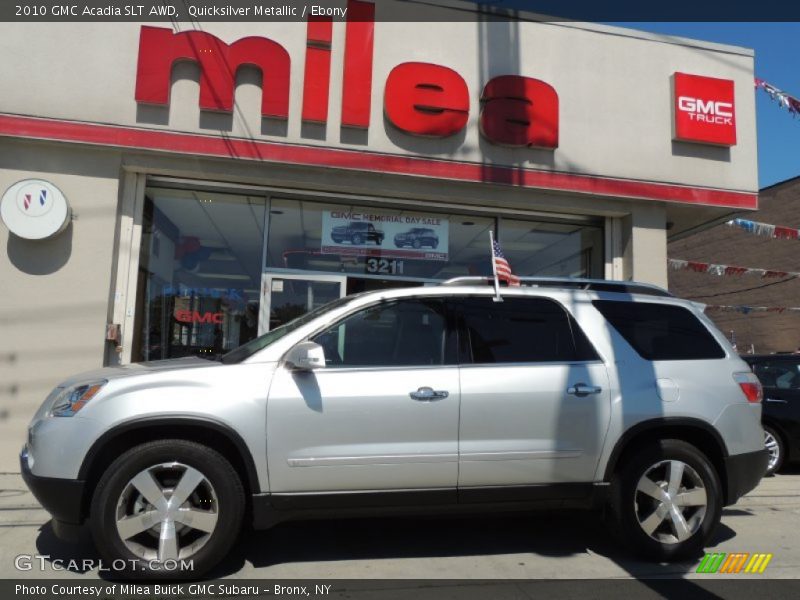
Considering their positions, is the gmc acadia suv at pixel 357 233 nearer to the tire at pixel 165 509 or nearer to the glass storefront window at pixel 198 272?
the glass storefront window at pixel 198 272

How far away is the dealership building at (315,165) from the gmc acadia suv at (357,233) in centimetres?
2

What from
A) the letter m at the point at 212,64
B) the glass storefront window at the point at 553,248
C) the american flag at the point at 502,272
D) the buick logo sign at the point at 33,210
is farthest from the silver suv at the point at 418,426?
the glass storefront window at the point at 553,248

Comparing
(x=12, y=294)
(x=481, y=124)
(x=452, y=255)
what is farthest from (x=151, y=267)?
(x=481, y=124)

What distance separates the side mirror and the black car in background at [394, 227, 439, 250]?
495 cm

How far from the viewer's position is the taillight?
4863 millimetres

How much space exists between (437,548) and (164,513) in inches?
78.3

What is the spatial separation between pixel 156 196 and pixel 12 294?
6.65 feet

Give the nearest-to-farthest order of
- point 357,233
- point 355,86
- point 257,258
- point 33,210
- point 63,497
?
point 63,497
point 33,210
point 355,86
point 257,258
point 357,233

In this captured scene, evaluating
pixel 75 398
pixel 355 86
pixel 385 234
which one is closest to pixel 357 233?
pixel 385 234

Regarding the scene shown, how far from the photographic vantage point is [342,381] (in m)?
4.30

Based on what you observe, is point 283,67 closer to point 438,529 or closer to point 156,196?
point 156,196

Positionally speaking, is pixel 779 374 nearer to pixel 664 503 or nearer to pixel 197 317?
pixel 664 503

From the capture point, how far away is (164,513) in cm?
404

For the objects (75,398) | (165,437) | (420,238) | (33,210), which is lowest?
(165,437)
